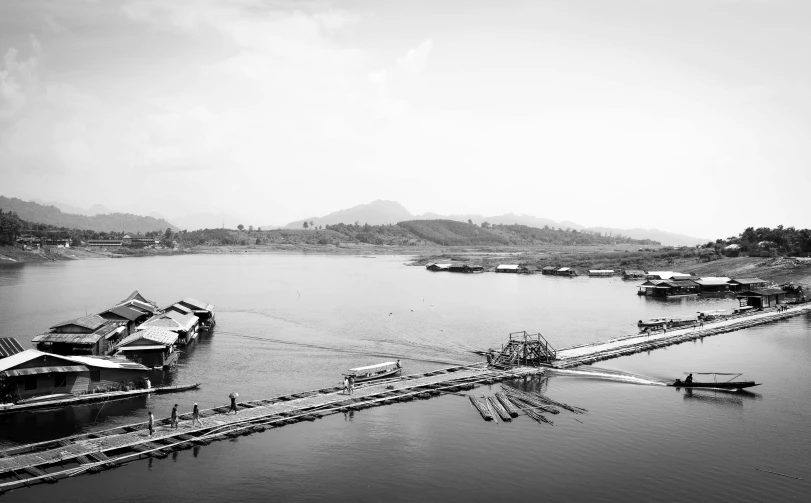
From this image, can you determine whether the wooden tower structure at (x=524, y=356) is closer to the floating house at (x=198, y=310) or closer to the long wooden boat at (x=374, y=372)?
the long wooden boat at (x=374, y=372)

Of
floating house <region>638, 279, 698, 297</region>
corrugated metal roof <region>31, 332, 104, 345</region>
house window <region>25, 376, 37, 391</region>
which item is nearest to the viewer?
house window <region>25, 376, 37, 391</region>

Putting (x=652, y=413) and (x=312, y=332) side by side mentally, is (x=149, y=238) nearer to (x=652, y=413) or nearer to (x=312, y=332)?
(x=312, y=332)

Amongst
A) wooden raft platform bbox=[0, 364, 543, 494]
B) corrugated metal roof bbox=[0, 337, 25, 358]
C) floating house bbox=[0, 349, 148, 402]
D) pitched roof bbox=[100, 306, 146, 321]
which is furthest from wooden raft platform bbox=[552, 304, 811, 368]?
pitched roof bbox=[100, 306, 146, 321]

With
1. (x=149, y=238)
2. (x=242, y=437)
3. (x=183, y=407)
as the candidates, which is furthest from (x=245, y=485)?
(x=149, y=238)

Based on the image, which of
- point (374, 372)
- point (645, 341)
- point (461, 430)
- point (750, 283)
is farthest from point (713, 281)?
point (461, 430)

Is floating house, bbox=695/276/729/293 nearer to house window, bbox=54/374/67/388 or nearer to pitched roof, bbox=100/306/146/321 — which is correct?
pitched roof, bbox=100/306/146/321

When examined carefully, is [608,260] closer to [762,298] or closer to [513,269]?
[513,269]

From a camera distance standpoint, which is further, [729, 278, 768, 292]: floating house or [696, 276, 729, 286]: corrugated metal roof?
[696, 276, 729, 286]: corrugated metal roof
